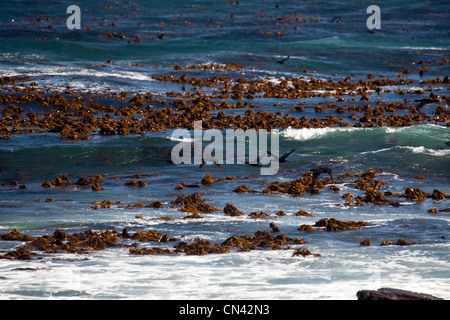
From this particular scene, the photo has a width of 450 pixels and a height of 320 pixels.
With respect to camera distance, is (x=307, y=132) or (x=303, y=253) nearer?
(x=303, y=253)

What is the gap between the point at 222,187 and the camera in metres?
16.9

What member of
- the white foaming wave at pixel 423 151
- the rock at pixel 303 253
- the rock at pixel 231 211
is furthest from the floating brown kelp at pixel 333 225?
the white foaming wave at pixel 423 151

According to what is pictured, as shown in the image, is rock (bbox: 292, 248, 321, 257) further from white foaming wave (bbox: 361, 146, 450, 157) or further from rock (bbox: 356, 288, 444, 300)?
white foaming wave (bbox: 361, 146, 450, 157)

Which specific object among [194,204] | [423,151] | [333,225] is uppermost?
[333,225]

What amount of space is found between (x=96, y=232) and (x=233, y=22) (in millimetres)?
46328

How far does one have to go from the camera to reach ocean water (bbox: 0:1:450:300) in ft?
32.4

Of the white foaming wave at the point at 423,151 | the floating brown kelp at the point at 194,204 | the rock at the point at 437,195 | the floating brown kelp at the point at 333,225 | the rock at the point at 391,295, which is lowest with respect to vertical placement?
the white foaming wave at the point at 423,151

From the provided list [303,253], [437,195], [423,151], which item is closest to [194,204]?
[303,253]

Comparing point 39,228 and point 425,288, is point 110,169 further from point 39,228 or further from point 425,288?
point 425,288

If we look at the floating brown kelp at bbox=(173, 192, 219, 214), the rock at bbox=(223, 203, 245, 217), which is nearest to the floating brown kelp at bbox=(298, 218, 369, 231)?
the rock at bbox=(223, 203, 245, 217)

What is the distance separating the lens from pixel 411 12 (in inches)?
2453

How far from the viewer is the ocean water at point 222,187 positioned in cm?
988

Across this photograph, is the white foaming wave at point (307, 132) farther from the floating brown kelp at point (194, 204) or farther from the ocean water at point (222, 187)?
the floating brown kelp at point (194, 204)

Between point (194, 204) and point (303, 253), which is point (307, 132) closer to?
point (194, 204)
